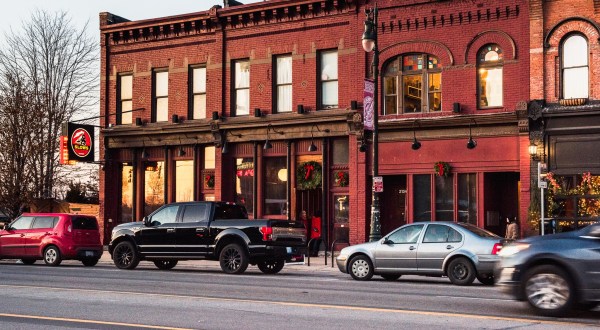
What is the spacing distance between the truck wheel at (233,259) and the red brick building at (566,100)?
10.1 meters

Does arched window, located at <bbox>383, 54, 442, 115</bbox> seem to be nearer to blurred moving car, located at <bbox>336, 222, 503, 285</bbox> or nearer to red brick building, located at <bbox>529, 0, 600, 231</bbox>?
red brick building, located at <bbox>529, 0, 600, 231</bbox>

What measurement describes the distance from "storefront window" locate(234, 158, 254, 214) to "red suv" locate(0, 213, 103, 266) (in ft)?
25.0

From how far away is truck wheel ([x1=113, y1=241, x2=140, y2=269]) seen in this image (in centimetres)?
2434

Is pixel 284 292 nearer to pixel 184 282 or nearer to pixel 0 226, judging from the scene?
pixel 184 282

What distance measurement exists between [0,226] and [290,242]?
26.8m

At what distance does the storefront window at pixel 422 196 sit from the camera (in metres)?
30.1

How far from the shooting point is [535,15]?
28.0 meters

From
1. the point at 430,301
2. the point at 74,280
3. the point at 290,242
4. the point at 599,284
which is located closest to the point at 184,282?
the point at 74,280

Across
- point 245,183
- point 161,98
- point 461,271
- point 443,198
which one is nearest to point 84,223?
point 245,183

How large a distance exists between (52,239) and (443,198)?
12.9 m

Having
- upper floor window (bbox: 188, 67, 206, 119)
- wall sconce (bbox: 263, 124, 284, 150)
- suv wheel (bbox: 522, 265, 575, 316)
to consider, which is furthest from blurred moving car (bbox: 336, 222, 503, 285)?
upper floor window (bbox: 188, 67, 206, 119)

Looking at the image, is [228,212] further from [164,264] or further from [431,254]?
[431,254]

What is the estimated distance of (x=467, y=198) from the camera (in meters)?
29.3

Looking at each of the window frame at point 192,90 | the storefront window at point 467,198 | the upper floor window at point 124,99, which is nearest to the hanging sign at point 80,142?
the upper floor window at point 124,99
